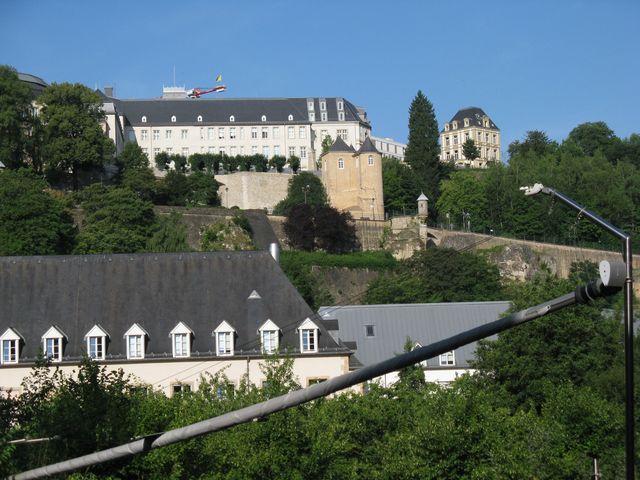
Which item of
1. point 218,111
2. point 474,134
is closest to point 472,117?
point 474,134

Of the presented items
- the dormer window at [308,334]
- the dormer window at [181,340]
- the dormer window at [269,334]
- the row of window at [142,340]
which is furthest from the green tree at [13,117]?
the dormer window at [308,334]

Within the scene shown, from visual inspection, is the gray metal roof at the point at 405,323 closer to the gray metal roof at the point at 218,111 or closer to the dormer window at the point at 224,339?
the dormer window at the point at 224,339

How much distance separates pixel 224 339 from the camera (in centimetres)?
4522

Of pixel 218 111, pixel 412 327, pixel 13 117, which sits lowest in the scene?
pixel 412 327

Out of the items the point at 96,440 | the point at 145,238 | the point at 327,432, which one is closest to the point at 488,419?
the point at 327,432

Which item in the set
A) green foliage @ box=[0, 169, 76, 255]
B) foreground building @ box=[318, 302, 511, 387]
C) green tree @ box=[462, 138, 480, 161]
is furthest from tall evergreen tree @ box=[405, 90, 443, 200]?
foreground building @ box=[318, 302, 511, 387]

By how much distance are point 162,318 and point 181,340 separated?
1198mm

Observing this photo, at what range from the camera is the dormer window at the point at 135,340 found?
147 feet

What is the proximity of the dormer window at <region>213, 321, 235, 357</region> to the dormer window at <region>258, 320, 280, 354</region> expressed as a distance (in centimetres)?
104

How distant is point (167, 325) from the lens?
149 feet

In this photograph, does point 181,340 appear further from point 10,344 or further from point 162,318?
point 10,344

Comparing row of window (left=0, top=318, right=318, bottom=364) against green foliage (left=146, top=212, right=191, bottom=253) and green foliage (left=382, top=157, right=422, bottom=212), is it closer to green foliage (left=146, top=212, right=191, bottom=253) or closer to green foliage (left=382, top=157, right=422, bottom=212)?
green foliage (left=146, top=212, right=191, bottom=253)

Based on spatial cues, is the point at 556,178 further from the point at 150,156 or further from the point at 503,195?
the point at 150,156

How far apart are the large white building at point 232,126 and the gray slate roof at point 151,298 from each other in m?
80.2
